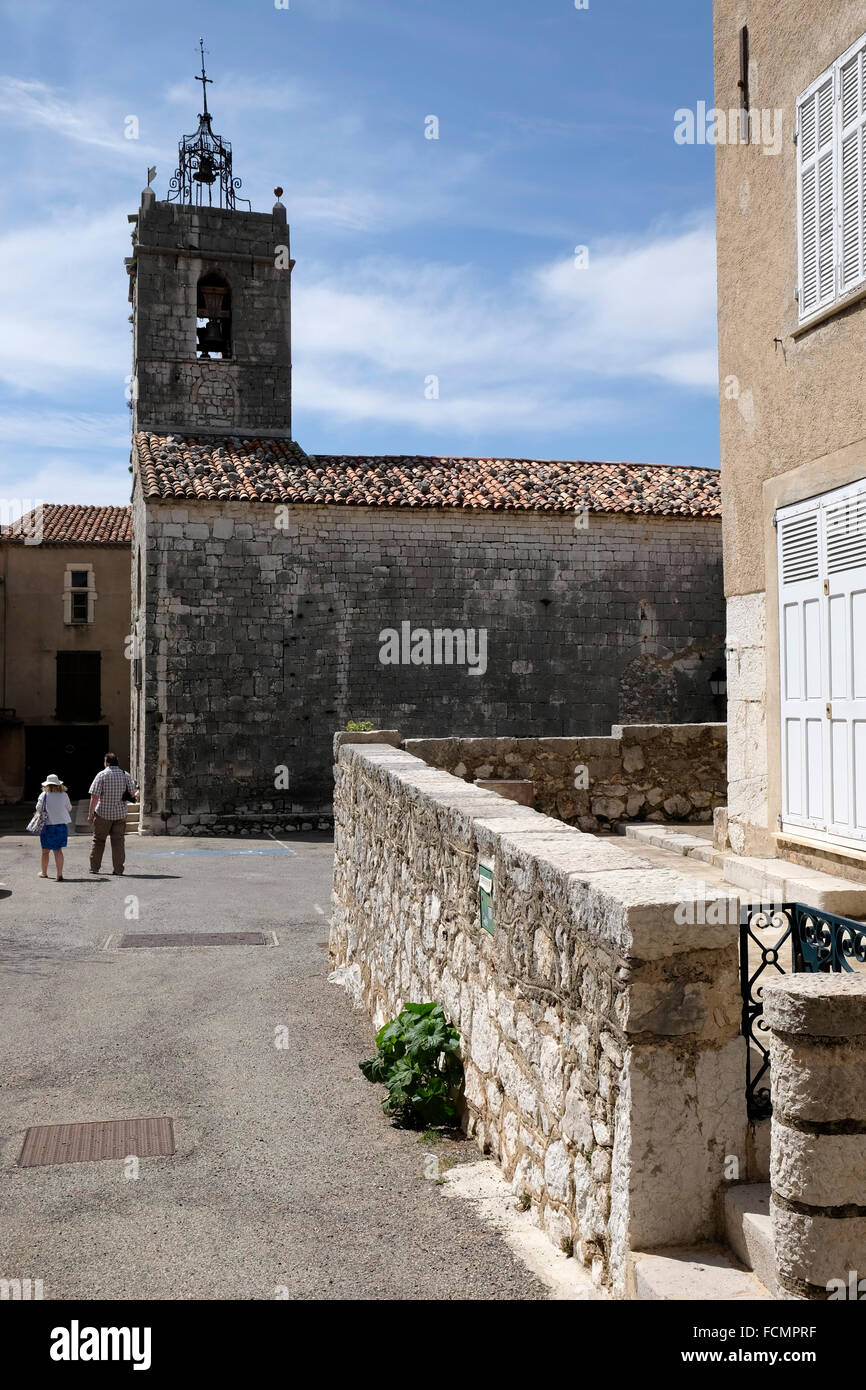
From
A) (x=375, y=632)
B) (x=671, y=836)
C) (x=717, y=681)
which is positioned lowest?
(x=671, y=836)

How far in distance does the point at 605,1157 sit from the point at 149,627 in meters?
18.7

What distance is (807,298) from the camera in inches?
258

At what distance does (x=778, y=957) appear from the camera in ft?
11.7

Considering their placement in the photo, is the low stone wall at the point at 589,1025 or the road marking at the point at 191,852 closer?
the low stone wall at the point at 589,1025

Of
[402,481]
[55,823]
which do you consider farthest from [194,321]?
[55,823]

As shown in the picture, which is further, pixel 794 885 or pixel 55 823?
pixel 55 823

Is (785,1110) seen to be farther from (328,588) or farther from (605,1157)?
(328,588)

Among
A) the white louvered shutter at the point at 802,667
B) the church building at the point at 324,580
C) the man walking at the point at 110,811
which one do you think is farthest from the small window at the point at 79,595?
the white louvered shutter at the point at 802,667

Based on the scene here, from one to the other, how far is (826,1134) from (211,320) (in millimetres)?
24958

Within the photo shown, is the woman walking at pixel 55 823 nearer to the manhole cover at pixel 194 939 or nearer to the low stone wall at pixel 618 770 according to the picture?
the manhole cover at pixel 194 939

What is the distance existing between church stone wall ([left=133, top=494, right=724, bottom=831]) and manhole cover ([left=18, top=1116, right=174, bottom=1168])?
1532 cm

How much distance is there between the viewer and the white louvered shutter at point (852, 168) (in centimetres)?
604

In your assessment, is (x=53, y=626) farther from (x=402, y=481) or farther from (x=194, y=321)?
(x=402, y=481)

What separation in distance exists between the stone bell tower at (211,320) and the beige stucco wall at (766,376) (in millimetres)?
18042
